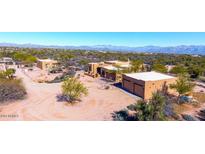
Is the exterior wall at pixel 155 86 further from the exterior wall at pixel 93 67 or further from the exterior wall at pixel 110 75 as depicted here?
the exterior wall at pixel 93 67

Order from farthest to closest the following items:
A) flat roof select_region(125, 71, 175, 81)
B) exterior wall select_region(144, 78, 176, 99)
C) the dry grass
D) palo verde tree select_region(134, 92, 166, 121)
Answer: flat roof select_region(125, 71, 175, 81), the dry grass, exterior wall select_region(144, 78, 176, 99), palo verde tree select_region(134, 92, 166, 121)

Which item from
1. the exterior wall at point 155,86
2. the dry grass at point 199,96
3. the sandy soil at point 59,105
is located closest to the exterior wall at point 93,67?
the sandy soil at point 59,105

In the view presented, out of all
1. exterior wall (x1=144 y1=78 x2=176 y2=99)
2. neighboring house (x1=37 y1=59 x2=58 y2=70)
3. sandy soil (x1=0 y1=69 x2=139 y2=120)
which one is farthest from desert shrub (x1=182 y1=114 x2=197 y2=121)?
neighboring house (x1=37 y1=59 x2=58 y2=70)

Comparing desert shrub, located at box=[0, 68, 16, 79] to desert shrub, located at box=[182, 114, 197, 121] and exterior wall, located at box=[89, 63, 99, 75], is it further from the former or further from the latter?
desert shrub, located at box=[182, 114, 197, 121]

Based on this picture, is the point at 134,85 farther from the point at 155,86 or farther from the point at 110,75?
the point at 110,75

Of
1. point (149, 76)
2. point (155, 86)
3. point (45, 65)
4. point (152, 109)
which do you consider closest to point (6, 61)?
point (45, 65)

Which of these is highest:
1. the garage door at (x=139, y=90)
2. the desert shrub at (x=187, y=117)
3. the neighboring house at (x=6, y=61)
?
the neighboring house at (x=6, y=61)
